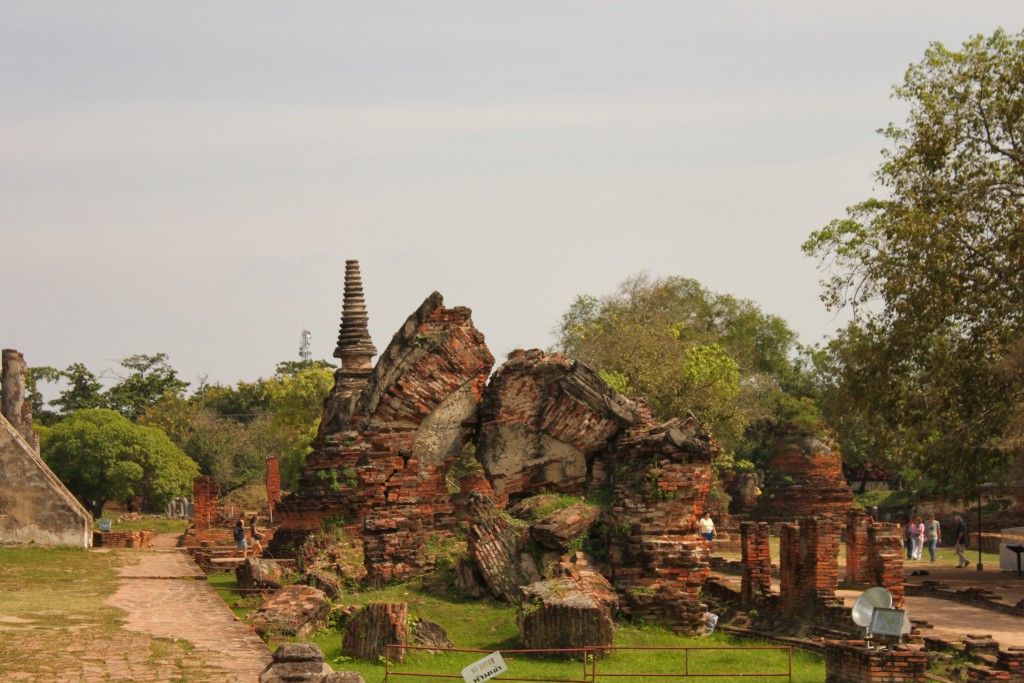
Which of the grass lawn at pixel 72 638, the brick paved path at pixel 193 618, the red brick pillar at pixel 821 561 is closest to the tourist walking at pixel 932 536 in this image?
the red brick pillar at pixel 821 561

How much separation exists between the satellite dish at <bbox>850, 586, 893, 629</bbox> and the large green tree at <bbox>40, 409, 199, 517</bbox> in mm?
29936

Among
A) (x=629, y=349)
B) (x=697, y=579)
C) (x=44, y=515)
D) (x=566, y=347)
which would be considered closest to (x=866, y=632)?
(x=697, y=579)

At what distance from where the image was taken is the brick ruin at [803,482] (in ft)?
117

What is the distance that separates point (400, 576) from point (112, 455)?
78.5 feet

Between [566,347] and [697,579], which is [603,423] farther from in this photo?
[566,347]

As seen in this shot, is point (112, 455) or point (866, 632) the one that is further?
point (112, 455)

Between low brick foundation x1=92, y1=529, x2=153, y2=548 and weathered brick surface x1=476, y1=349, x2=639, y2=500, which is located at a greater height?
weathered brick surface x1=476, y1=349, x2=639, y2=500

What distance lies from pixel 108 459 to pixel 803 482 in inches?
751

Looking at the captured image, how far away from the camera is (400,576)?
61.7 ft

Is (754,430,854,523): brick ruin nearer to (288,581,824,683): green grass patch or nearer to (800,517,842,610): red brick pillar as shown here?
(800,517,842,610): red brick pillar

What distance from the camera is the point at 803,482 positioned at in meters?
36.1

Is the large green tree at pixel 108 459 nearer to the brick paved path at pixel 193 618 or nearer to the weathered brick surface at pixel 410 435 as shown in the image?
the brick paved path at pixel 193 618

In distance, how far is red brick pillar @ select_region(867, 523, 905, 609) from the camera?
16.9 meters

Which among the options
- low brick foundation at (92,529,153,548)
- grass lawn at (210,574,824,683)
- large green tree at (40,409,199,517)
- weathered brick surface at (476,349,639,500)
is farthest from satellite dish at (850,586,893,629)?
large green tree at (40,409,199,517)
